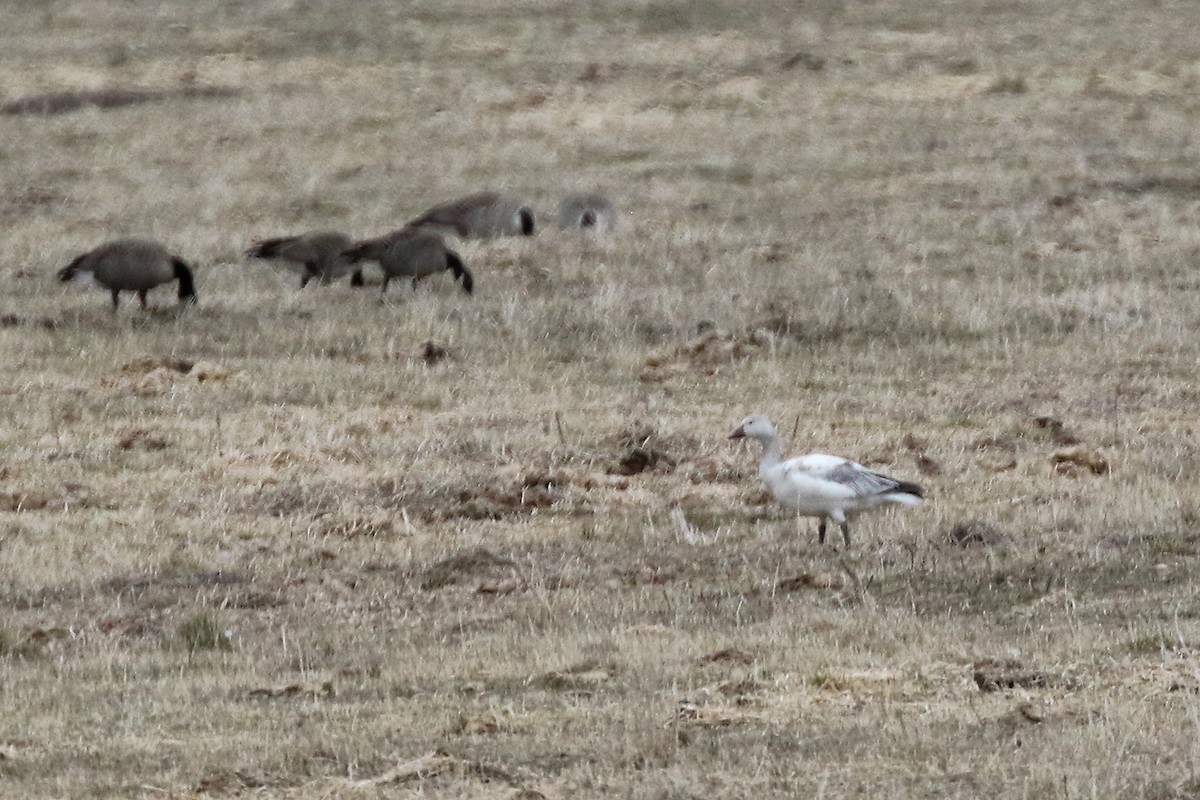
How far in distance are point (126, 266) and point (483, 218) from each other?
5652 millimetres

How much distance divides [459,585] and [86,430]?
4.85 meters

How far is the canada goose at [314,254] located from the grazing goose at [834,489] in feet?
32.1

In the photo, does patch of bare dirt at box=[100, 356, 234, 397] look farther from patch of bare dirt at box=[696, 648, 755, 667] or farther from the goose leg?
patch of bare dirt at box=[696, 648, 755, 667]

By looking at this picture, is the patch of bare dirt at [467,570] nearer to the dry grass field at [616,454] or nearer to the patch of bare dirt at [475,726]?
the dry grass field at [616,454]

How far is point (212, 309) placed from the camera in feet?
61.4

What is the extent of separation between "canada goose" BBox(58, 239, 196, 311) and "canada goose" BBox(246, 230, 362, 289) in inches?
66.2

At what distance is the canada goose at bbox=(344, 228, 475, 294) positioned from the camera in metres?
19.3

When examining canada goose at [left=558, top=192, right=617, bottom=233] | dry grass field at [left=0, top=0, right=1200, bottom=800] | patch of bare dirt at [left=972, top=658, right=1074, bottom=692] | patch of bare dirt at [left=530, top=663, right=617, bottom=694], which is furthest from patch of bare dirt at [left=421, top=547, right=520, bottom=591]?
canada goose at [left=558, top=192, right=617, bottom=233]

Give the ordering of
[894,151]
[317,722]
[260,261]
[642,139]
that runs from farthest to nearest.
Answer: [642,139]
[894,151]
[260,261]
[317,722]

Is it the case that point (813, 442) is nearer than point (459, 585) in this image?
No

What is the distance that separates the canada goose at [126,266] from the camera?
59.7ft

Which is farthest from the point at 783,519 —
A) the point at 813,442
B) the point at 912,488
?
the point at 813,442

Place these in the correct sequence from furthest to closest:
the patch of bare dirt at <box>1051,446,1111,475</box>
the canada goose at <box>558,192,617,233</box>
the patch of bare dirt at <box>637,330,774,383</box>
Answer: the canada goose at <box>558,192,617,233</box> < the patch of bare dirt at <box>637,330,774,383</box> < the patch of bare dirt at <box>1051,446,1111,475</box>

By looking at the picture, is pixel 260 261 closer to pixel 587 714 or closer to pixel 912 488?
pixel 912 488
